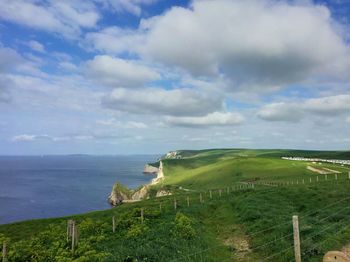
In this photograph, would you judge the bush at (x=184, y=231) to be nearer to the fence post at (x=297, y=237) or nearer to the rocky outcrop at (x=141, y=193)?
the fence post at (x=297, y=237)

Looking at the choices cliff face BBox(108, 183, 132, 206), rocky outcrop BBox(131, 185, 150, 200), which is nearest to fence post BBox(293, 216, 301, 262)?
cliff face BBox(108, 183, 132, 206)

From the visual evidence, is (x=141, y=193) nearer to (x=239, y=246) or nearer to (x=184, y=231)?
(x=184, y=231)

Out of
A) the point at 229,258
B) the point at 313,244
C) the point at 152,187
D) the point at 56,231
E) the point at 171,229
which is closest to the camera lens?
the point at 313,244

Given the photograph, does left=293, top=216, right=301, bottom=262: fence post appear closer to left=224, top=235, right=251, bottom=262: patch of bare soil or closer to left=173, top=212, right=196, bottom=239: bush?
left=224, top=235, right=251, bottom=262: patch of bare soil

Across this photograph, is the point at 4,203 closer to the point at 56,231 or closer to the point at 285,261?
the point at 56,231

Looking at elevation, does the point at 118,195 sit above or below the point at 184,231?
below

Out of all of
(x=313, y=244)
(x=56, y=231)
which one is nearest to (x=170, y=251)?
(x=313, y=244)

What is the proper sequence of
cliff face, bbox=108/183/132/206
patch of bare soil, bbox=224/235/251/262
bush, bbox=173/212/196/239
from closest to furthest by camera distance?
patch of bare soil, bbox=224/235/251/262 < bush, bbox=173/212/196/239 < cliff face, bbox=108/183/132/206

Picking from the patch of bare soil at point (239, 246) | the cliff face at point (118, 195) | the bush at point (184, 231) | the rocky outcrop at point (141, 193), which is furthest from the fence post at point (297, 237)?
the rocky outcrop at point (141, 193)

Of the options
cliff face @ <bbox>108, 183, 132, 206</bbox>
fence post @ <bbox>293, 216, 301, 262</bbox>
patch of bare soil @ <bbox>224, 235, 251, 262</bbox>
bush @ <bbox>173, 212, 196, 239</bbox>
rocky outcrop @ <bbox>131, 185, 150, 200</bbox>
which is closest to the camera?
fence post @ <bbox>293, 216, 301, 262</bbox>

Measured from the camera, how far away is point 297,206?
124ft

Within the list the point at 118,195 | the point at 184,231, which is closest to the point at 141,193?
the point at 118,195

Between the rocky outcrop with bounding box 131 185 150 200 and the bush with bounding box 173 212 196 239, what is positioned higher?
the bush with bounding box 173 212 196 239

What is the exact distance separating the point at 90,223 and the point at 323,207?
24175mm
